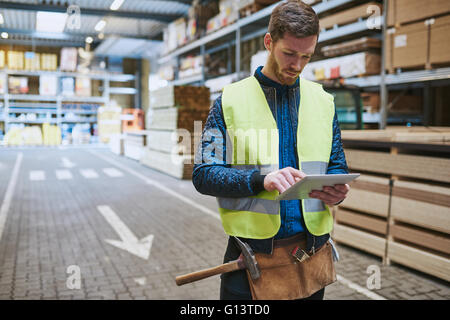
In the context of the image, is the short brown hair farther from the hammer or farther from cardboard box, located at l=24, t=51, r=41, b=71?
cardboard box, located at l=24, t=51, r=41, b=71

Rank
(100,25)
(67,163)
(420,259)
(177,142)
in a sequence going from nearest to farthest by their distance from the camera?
(420,259) → (177,142) → (67,163) → (100,25)

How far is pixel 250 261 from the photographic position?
1665mm

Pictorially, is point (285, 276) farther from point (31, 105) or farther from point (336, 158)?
point (31, 105)

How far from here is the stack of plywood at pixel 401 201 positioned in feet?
13.1

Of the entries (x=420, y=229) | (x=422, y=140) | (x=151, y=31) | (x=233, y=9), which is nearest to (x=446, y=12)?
(x=422, y=140)

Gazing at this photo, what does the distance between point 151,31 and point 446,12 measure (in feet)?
53.8

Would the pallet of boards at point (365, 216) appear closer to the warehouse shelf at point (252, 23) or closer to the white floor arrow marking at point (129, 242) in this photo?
the white floor arrow marking at point (129, 242)

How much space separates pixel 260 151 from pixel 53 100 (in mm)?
25309

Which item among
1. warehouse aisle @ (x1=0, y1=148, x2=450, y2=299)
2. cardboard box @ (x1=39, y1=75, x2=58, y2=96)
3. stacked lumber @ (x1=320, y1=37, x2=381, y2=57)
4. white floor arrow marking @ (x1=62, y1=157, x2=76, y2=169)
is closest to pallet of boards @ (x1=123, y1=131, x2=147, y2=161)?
white floor arrow marking @ (x1=62, y1=157, x2=76, y2=169)

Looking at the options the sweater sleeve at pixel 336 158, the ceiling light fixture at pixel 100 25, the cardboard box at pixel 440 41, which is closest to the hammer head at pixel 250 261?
the sweater sleeve at pixel 336 158

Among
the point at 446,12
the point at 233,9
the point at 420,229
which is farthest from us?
the point at 233,9

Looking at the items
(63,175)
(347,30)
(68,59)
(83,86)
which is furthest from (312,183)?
(83,86)

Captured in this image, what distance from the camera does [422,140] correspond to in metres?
4.17

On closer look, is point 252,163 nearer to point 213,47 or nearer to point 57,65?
point 213,47
